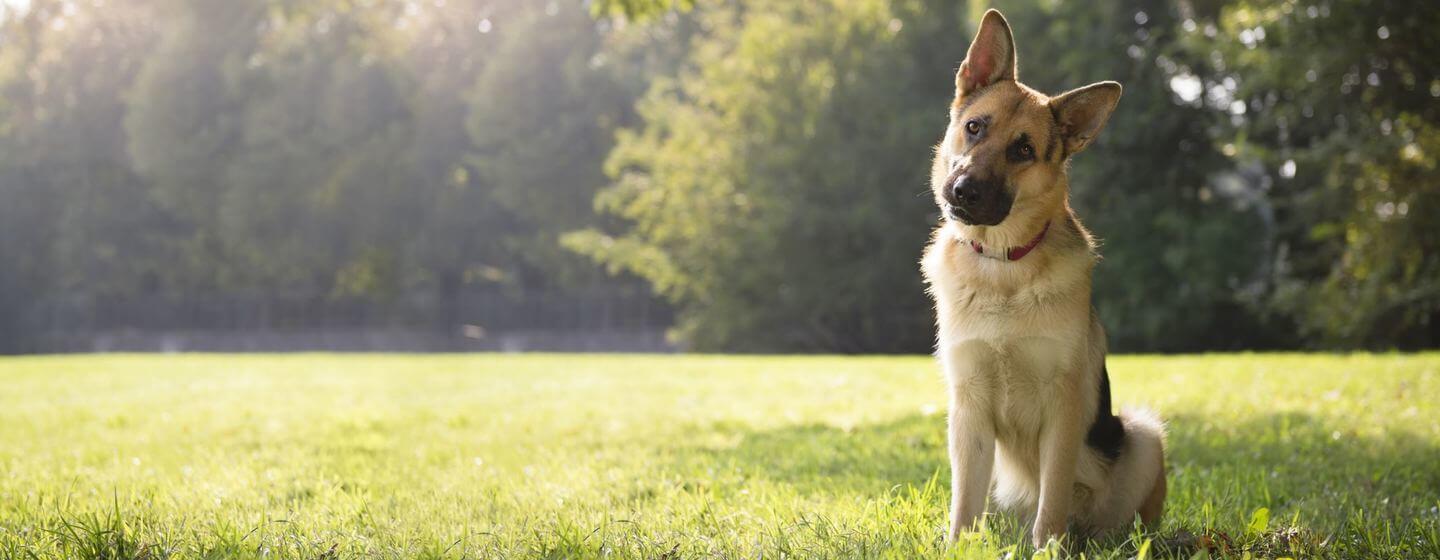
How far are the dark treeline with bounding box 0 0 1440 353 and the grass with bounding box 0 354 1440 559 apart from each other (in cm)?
553

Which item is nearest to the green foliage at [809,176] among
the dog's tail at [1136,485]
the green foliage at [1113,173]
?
the green foliage at [1113,173]

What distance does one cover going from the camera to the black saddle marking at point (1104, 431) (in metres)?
4.13

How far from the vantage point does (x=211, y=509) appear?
4.95 meters

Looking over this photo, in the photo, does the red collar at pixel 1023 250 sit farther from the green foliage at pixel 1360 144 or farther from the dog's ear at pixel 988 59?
the green foliage at pixel 1360 144

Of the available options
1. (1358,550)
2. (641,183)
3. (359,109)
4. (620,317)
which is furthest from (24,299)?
(1358,550)

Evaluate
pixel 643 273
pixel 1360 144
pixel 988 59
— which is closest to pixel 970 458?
pixel 988 59

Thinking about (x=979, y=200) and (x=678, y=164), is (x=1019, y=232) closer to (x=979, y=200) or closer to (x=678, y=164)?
(x=979, y=200)

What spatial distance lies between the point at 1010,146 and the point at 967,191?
0.27m

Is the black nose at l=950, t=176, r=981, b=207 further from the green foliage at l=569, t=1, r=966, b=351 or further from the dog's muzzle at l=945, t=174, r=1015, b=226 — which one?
the green foliage at l=569, t=1, r=966, b=351

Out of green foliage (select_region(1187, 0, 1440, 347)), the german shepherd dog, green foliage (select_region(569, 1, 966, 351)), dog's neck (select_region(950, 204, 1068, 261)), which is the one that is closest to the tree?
green foliage (select_region(1187, 0, 1440, 347))

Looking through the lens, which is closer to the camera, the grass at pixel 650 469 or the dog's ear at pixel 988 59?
the grass at pixel 650 469

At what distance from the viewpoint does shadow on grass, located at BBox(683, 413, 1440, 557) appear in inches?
158

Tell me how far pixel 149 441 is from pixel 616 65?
36920mm

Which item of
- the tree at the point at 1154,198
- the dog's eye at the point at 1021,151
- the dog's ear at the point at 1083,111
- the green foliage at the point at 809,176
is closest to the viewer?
the dog's eye at the point at 1021,151
